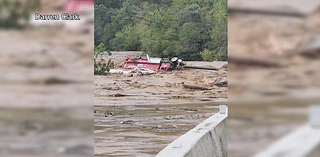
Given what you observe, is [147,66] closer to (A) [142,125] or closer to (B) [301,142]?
(A) [142,125]

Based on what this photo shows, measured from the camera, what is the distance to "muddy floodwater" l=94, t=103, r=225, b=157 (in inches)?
353

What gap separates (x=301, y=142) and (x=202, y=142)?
4.00ft

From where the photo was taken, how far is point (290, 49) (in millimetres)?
352

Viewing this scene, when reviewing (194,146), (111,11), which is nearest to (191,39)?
(111,11)

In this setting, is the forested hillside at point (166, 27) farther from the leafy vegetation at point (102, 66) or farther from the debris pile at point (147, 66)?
the leafy vegetation at point (102, 66)

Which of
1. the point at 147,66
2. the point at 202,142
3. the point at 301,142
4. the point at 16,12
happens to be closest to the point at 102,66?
the point at 147,66

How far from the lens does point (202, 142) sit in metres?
1.60

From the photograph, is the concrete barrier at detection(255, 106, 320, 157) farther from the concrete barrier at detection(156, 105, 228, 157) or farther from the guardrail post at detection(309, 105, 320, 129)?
the concrete barrier at detection(156, 105, 228, 157)

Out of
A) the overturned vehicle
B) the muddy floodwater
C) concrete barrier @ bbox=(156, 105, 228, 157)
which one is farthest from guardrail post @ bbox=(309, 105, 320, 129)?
the overturned vehicle

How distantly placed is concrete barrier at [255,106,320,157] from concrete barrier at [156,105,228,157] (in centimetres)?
85

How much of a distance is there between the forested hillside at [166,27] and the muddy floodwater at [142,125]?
2.66 metres

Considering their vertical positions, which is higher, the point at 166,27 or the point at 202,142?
the point at 166,27

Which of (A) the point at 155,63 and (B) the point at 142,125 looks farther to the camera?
(A) the point at 155,63

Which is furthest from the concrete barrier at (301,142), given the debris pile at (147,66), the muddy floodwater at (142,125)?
the debris pile at (147,66)
